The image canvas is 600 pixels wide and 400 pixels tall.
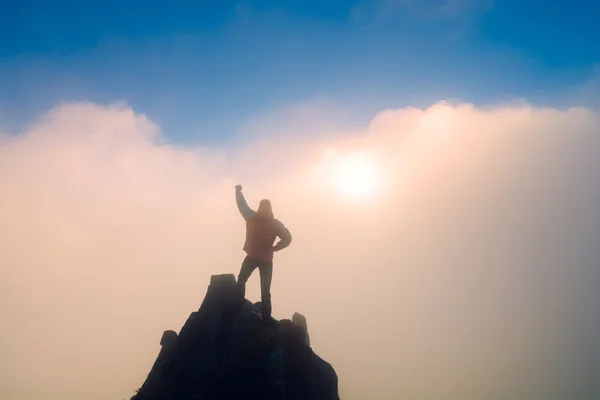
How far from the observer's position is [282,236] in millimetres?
15641

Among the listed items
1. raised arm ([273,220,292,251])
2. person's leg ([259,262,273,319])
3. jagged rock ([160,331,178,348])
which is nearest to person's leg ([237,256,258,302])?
person's leg ([259,262,273,319])

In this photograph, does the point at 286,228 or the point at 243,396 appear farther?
the point at 286,228

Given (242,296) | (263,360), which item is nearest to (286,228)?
(242,296)

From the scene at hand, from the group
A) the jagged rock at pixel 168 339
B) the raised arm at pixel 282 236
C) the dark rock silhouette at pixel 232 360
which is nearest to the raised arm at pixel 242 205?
the raised arm at pixel 282 236

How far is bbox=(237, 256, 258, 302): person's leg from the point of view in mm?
15914

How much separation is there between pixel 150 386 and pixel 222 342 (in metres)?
3.57

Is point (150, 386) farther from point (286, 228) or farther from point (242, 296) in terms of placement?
point (286, 228)

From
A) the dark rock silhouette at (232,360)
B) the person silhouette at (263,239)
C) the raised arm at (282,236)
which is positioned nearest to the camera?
the dark rock silhouette at (232,360)

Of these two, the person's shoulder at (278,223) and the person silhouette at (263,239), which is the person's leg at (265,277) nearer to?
the person silhouette at (263,239)

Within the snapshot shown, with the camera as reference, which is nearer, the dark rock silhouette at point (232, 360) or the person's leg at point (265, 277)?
the dark rock silhouette at point (232, 360)

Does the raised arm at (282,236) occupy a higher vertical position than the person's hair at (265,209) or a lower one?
lower

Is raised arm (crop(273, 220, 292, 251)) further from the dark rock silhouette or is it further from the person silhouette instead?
the dark rock silhouette

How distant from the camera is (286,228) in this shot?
1574 cm

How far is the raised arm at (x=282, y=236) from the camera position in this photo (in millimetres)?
15516
